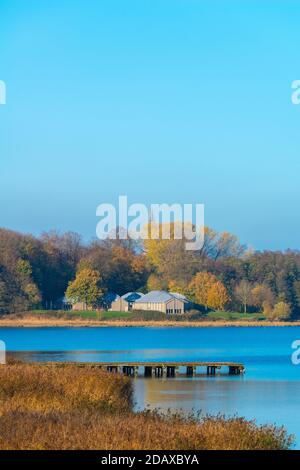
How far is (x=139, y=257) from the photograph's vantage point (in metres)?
159

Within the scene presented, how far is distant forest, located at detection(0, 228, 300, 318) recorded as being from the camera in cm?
14912

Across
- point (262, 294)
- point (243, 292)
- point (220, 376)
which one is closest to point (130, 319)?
point (243, 292)

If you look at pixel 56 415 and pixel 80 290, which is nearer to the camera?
pixel 56 415

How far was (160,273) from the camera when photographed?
6353 inches

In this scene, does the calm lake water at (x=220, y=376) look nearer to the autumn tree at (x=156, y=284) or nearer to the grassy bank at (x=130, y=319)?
the grassy bank at (x=130, y=319)

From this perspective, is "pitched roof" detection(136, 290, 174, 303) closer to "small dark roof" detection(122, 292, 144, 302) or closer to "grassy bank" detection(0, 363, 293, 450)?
"small dark roof" detection(122, 292, 144, 302)

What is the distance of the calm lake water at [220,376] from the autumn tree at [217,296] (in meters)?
20.8

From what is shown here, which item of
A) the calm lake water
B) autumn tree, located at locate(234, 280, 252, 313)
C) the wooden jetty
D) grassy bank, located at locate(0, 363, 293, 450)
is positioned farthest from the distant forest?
grassy bank, located at locate(0, 363, 293, 450)

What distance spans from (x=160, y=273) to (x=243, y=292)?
1368 cm

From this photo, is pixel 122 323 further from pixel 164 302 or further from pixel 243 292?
pixel 243 292
